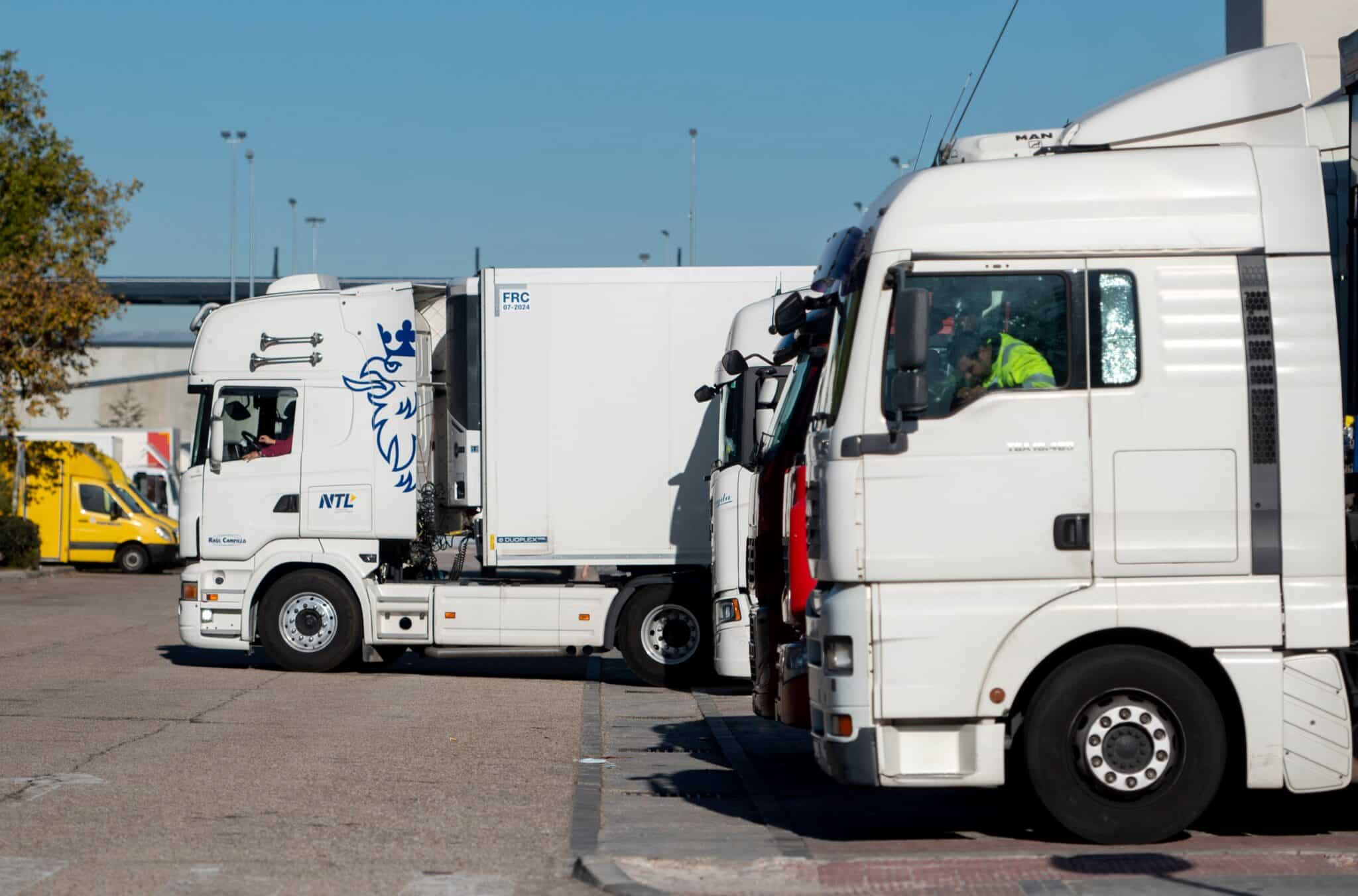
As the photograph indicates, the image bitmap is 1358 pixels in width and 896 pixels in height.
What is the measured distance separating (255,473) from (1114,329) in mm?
10221

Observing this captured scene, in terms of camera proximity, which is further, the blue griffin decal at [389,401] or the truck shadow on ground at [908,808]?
the blue griffin decal at [389,401]

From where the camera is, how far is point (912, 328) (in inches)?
278

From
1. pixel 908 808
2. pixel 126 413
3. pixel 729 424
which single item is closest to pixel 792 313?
pixel 908 808

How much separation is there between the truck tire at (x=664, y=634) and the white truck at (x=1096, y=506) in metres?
7.71

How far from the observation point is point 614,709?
1379 centimetres

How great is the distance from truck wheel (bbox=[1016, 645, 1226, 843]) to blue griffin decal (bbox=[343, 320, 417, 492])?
9350 mm

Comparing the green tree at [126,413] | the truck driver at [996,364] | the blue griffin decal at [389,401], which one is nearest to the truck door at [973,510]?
the truck driver at [996,364]

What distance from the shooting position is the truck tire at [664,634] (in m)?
15.1

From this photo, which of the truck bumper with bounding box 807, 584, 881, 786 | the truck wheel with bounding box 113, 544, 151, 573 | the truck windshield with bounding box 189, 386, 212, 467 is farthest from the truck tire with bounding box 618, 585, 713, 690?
the truck wheel with bounding box 113, 544, 151, 573

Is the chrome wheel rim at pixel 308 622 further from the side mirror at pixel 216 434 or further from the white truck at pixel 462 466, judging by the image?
the side mirror at pixel 216 434

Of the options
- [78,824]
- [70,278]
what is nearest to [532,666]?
[78,824]

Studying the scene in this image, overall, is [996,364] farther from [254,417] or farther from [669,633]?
[254,417]

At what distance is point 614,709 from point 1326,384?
7.74 m

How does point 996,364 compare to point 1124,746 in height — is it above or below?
above
